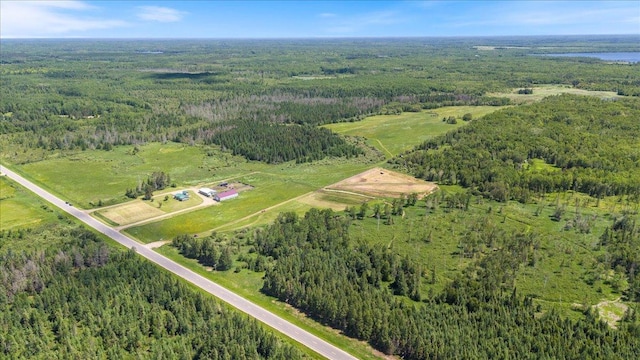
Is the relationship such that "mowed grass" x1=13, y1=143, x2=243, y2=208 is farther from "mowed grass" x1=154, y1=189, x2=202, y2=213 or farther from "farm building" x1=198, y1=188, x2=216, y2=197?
"farm building" x1=198, y1=188, x2=216, y2=197

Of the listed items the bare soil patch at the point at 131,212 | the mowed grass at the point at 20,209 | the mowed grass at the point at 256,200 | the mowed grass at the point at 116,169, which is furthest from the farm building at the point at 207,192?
the mowed grass at the point at 20,209

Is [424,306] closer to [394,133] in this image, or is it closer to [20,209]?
[20,209]

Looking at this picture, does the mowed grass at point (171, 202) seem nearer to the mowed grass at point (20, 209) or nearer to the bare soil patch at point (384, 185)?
the mowed grass at point (20, 209)

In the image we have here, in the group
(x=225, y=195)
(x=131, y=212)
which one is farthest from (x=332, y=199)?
(x=131, y=212)

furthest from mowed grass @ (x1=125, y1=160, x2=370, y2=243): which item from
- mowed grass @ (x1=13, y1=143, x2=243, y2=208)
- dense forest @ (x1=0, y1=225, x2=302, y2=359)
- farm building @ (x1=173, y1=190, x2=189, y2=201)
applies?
dense forest @ (x1=0, y1=225, x2=302, y2=359)

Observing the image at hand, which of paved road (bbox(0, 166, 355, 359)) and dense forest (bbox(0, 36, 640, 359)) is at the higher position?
dense forest (bbox(0, 36, 640, 359))

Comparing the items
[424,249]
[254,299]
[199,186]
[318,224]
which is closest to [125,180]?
[199,186]
